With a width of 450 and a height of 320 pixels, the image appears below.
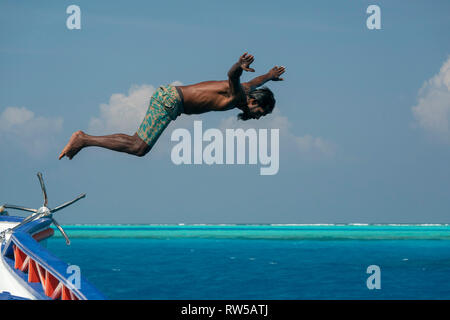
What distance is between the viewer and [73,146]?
8852 mm

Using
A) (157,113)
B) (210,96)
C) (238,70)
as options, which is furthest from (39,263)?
(238,70)

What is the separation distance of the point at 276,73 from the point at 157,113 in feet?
7.85

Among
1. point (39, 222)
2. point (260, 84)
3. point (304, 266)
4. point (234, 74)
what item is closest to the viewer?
point (234, 74)

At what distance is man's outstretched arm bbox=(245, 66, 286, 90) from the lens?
931 centimetres

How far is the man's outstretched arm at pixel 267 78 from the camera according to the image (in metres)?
9.31

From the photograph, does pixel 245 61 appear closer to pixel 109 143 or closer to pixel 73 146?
pixel 109 143

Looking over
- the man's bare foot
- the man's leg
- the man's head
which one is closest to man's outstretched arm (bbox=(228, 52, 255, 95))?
the man's head

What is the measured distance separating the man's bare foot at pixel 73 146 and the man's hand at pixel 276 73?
341 cm
